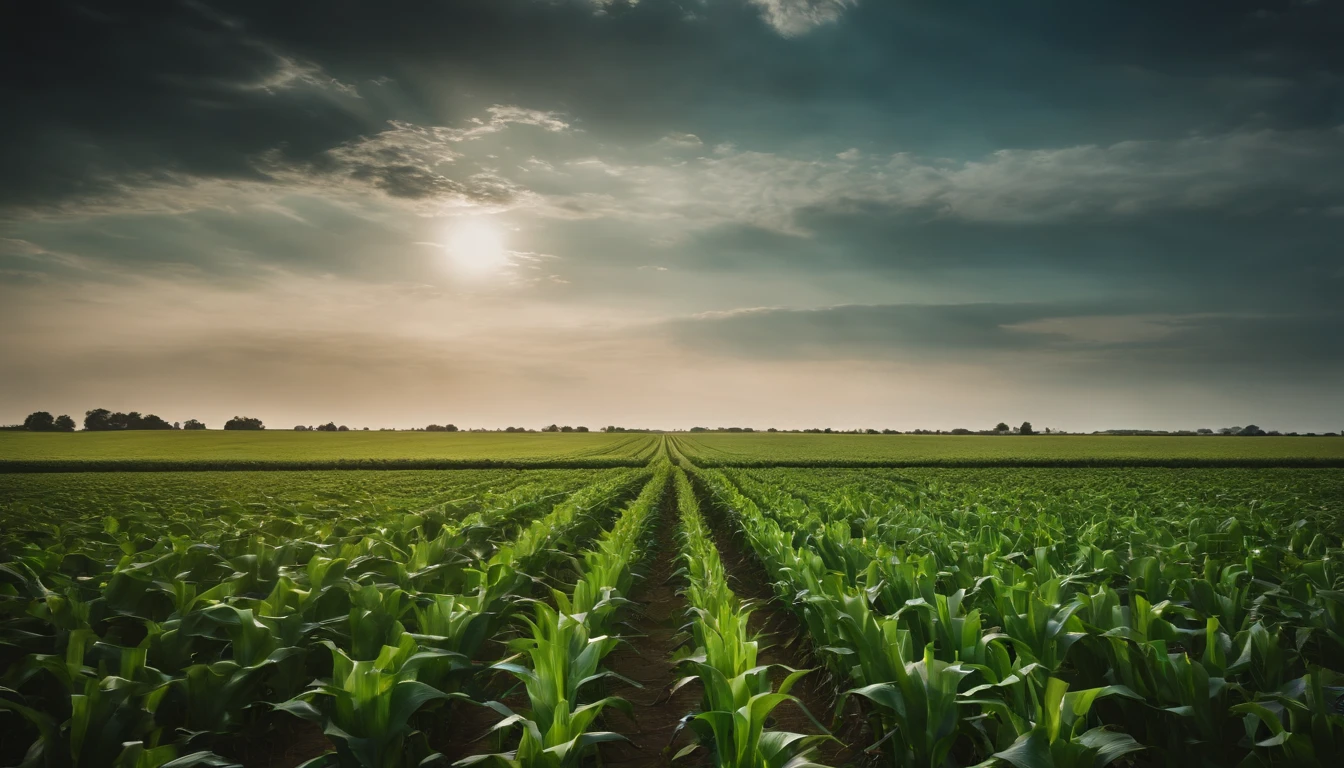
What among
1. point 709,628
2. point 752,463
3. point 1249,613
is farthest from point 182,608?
point 752,463

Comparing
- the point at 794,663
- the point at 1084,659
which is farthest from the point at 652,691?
the point at 1084,659

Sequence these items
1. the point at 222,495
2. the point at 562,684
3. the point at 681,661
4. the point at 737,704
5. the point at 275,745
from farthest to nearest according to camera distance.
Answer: the point at 222,495, the point at 275,745, the point at 681,661, the point at 562,684, the point at 737,704

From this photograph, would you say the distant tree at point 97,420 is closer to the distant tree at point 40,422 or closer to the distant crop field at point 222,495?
the distant tree at point 40,422

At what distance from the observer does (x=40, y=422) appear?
107 m

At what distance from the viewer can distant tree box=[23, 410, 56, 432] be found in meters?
106

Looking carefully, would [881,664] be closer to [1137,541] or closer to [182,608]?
[182,608]

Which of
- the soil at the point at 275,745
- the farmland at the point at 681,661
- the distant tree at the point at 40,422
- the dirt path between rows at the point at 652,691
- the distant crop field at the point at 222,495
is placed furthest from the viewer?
the distant tree at the point at 40,422

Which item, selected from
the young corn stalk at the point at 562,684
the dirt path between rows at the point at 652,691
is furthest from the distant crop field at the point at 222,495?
the young corn stalk at the point at 562,684

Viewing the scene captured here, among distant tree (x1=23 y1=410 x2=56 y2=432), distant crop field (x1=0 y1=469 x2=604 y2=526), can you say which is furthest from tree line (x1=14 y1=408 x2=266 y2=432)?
distant crop field (x1=0 y1=469 x2=604 y2=526)

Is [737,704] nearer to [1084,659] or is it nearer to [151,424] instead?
[1084,659]

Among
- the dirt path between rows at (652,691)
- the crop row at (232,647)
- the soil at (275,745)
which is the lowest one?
the dirt path between rows at (652,691)

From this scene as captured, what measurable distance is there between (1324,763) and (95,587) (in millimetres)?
9658

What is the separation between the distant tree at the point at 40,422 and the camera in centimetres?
10625

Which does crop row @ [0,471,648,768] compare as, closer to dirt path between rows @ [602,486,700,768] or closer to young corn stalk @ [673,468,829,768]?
dirt path between rows @ [602,486,700,768]
